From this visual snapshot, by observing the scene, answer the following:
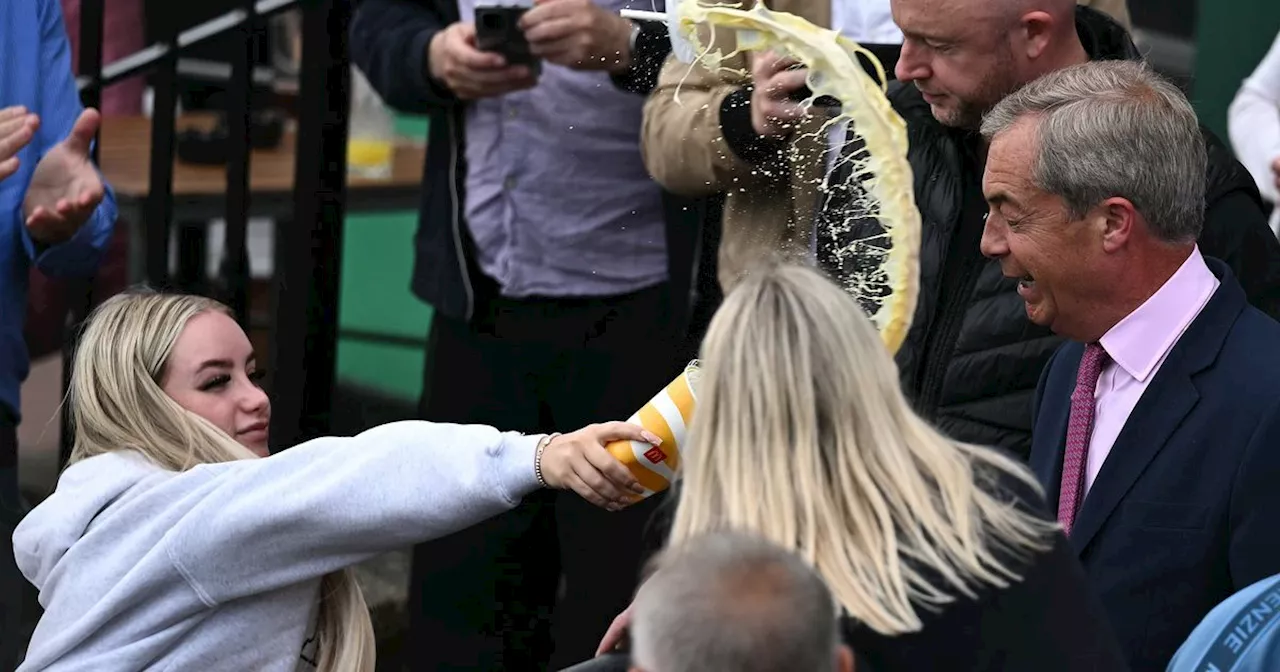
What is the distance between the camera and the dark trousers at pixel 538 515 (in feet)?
13.4

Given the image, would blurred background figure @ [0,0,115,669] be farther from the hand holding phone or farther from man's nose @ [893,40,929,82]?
man's nose @ [893,40,929,82]

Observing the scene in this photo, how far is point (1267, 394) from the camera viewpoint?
2729 mm

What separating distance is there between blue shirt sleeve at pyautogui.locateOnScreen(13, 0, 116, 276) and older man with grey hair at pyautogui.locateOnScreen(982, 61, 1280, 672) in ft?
6.47

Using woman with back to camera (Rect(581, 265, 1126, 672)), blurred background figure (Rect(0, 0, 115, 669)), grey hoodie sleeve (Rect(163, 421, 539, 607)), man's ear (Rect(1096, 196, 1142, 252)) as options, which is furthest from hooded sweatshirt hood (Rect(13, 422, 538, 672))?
blurred background figure (Rect(0, 0, 115, 669))

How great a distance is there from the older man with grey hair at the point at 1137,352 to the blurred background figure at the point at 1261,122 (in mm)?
1836

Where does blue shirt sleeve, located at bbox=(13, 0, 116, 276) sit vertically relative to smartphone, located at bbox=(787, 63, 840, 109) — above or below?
below

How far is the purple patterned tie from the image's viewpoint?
2.90m

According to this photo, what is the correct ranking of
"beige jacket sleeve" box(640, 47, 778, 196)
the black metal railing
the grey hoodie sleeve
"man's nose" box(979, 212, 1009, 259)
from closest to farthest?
1. the grey hoodie sleeve
2. "man's nose" box(979, 212, 1009, 259)
3. "beige jacket sleeve" box(640, 47, 778, 196)
4. the black metal railing

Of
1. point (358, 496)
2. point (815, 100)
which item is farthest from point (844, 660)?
point (815, 100)

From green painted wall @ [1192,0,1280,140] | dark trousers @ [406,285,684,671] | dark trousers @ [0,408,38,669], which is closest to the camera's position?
dark trousers @ [406,285,684,671]

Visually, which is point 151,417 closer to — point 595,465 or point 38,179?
point 595,465

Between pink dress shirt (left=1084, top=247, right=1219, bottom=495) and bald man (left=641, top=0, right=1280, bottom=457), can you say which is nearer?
pink dress shirt (left=1084, top=247, right=1219, bottom=495)

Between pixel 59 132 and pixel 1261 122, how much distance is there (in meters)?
2.86

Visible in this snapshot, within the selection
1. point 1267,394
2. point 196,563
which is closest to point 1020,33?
point 1267,394
